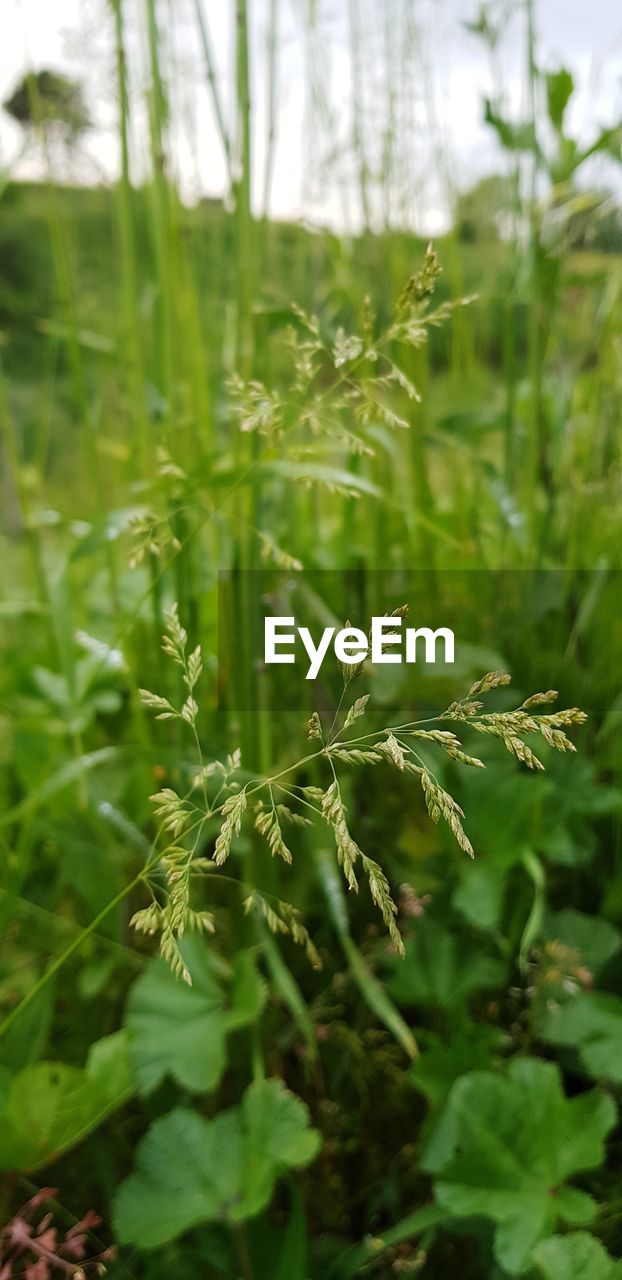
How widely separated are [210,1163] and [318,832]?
0.19 m

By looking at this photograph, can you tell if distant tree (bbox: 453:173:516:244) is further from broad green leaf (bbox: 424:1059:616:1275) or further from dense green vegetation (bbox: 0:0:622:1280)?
broad green leaf (bbox: 424:1059:616:1275)

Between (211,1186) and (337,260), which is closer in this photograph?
(211,1186)

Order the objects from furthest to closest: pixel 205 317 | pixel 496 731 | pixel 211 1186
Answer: pixel 205 317 → pixel 211 1186 → pixel 496 731

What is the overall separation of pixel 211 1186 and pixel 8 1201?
100mm

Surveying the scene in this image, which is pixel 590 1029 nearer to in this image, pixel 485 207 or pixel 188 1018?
pixel 188 1018

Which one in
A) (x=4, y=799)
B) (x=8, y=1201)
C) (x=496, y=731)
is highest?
(x=496, y=731)

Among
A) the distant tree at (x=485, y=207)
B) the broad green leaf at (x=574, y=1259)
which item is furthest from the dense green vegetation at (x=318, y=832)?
the distant tree at (x=485, y=207)

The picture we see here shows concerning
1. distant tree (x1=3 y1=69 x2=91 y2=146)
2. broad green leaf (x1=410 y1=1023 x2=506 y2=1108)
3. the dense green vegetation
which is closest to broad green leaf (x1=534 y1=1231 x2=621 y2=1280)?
the dense green vegetation

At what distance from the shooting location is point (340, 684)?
65cm

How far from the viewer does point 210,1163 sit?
0.46 metres

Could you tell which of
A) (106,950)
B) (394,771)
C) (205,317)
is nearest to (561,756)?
(394,771)

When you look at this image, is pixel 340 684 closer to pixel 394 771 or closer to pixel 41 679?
pixel 394 771

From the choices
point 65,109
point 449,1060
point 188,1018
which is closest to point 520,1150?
point 449,1060

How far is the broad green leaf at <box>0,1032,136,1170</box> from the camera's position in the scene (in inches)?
16.4
